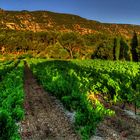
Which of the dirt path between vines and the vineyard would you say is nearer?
the vineyard

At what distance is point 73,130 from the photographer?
15172mm

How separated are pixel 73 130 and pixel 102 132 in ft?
3.61

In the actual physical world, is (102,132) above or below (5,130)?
below

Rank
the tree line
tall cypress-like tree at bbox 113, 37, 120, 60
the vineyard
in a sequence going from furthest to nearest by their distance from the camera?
the tree line, tall cypress-like tree at bbox 113, 37, 120, 60, the vineyard

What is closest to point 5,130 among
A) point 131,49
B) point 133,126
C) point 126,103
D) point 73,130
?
point 73,130

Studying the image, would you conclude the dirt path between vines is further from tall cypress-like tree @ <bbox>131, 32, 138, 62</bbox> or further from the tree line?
the tree line

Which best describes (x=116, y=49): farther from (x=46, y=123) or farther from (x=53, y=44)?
(x=46, y=123)

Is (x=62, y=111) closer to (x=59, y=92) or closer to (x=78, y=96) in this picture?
(x=78, y=96)

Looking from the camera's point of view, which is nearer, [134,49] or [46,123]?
[46,123]

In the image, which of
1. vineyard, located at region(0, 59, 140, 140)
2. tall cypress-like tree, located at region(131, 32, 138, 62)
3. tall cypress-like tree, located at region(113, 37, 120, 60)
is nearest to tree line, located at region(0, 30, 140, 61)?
tall cypress-like tree, located at region(113, 37, 120, 60)

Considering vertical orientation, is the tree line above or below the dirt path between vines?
below

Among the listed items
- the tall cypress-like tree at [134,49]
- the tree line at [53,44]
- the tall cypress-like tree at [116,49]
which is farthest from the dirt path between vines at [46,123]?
the tree line at [53,44]

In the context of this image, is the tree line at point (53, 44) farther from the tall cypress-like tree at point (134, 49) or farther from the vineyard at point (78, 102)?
the vineyard at point (78, 102)

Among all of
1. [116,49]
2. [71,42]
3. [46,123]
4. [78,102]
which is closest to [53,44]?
[71,42]
